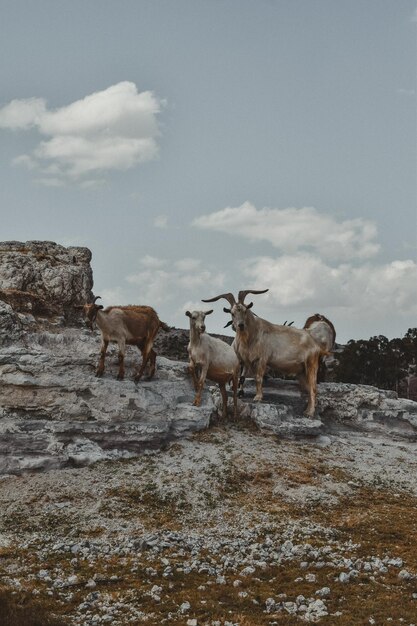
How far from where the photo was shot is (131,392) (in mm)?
23875

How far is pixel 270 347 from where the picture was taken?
90.3 ft

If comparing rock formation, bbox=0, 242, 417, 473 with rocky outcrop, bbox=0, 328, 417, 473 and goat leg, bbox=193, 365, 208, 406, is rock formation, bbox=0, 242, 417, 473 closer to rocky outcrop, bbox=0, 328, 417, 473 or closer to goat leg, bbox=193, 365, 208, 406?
rocky outcrop, bbox=0, 328, 417, 473

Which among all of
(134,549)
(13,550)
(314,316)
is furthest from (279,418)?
(13,550)

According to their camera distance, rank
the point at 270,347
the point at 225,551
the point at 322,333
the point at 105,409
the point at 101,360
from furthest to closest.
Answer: the point at 322,333, the point at 270,347, the point at 101,360, the point at 105,409, the point at 225,551

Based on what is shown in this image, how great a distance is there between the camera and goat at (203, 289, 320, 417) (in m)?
27.1

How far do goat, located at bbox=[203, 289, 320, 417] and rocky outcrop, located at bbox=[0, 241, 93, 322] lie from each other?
7.42m

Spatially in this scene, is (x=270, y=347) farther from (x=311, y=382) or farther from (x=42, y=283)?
(x=42, y=283)

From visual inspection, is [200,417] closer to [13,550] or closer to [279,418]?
[279,418]

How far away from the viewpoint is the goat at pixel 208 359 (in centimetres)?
2472

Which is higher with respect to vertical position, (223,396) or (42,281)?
(42,281)

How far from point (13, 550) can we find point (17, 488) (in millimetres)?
3878

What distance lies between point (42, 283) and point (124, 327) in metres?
7.55

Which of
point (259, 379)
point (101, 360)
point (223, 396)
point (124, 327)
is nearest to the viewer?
point (101, 360)

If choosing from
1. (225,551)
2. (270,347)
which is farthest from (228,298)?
(225,551)
